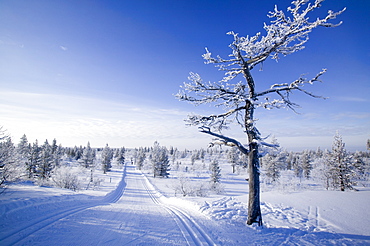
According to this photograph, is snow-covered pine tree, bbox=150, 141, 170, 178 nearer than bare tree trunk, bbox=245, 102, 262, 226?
No

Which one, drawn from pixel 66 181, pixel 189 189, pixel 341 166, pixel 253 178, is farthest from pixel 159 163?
pixel 253 178

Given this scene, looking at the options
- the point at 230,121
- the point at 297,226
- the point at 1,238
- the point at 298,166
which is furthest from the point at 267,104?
the point at 298,166

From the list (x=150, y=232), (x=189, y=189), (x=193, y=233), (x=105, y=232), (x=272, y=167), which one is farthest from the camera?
(x=272, y=167)

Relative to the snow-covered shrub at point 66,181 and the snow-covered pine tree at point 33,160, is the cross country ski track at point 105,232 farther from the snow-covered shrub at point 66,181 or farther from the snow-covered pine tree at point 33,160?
the snow-covered pine tree at point 33,160

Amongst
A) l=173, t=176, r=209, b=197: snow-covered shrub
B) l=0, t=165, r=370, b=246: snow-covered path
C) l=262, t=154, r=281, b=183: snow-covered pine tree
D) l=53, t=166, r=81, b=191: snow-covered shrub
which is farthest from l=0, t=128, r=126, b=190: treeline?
l=262, t=154, r=281, b=183: snow-covered pine tree

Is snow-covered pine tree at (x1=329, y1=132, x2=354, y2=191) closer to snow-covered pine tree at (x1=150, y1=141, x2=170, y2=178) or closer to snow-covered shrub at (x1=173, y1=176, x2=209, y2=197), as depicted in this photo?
snow-covered shrub at (x1=173, y1=176, x2=209, y2=197)

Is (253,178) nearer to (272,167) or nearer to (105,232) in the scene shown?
(105,232)

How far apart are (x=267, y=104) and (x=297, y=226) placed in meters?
5.27

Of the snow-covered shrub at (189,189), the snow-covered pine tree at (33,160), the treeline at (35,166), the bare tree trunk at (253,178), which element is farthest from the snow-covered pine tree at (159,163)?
the bare tree trunk at (253,178)

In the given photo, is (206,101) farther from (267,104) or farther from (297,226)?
(297,226)

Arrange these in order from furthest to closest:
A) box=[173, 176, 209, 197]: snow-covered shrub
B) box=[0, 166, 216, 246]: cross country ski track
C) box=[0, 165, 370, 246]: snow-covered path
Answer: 1. box=[173, 176, 209, 197]: snow-covered shrub
2. box=[0, 165, 370, 246]: snow-covered path
3. box=[0, 166, 216, 246]: cross country ski track

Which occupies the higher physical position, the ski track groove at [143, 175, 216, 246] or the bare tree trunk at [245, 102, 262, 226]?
the bare tree trunk at [245, 102, 262, 226]

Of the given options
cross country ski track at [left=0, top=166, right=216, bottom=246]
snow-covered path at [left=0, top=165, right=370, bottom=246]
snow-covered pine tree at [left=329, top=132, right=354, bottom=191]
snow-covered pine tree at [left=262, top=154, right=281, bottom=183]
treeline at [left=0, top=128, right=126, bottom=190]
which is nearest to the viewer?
cross country ski track at [left=0, top=166, right=216, bottom=246]

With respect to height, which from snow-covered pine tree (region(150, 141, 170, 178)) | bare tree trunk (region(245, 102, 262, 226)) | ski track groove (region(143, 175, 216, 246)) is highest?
bare tree trunk (region(245, 102, 262, 226))
